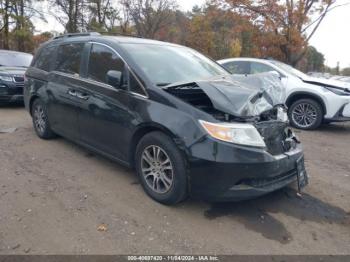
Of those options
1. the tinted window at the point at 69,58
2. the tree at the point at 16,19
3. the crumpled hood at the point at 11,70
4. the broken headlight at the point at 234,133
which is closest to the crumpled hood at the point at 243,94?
the broken headlight at the point at 234,133

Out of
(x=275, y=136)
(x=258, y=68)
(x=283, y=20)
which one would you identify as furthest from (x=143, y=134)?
(x=283, y=20)

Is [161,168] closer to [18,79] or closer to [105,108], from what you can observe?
[105,108]

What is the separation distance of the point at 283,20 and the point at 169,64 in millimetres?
14141

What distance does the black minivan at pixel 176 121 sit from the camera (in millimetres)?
3098

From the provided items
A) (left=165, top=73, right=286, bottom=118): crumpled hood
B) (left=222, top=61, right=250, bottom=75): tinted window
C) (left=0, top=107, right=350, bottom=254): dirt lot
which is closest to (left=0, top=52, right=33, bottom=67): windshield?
(left=0, top=107, right=350, bottom=254): dirt lot

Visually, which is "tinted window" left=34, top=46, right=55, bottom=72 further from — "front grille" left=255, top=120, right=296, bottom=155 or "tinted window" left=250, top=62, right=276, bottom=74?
"tinted window" left=250, top=62, right=276, bottom=74

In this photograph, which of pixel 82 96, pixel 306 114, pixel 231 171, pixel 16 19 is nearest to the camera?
pixel 231 171

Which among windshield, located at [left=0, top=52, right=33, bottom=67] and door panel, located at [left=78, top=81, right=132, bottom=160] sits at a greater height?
windshield, located at [left=0, top=52, right=33, bottom=67]

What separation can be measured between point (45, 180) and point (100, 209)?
1.08 meters

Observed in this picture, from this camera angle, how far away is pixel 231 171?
305cm

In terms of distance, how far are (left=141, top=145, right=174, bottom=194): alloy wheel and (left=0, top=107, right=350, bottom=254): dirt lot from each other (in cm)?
20

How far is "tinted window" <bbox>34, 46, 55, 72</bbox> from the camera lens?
17.8 ft

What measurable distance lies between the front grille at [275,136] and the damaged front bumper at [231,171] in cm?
12

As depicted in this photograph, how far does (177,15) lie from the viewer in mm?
31641
